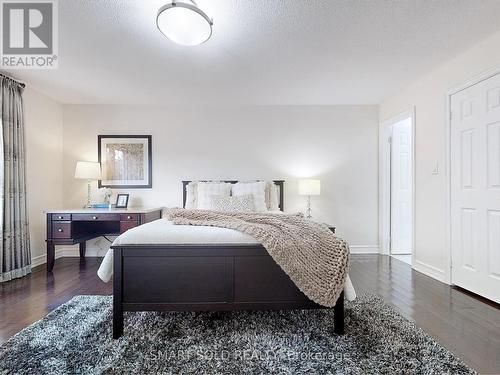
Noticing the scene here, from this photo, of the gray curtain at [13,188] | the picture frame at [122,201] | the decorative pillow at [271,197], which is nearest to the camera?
the gray curtain at [13,188]

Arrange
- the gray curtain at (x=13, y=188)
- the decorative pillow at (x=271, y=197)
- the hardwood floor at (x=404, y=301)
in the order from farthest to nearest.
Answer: the decorative pillow at (x=271, y=197) < the gray curtain at (x=13, y=188) < the hardwood floor at (x=404, y=301)

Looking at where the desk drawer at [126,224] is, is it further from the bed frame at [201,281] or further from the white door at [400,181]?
the white door at [400,181]

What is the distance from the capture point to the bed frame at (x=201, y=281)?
188cm

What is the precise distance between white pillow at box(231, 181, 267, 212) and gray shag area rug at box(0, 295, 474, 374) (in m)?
1.75

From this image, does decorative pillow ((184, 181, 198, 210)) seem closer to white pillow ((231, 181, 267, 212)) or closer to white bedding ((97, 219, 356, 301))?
white pillow ((231, 181, 267, 212))

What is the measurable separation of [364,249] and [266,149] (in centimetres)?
225

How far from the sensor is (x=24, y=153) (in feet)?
11.1

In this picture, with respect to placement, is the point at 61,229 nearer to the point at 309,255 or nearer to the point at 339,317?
Result: the point at 309,255

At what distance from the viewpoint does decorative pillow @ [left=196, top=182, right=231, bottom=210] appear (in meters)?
3.75

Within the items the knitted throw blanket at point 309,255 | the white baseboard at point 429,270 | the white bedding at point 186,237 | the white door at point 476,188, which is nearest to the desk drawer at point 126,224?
the white bedding at point 186,237

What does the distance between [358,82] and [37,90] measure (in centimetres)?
429

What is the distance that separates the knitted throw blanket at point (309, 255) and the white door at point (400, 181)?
9.51ft

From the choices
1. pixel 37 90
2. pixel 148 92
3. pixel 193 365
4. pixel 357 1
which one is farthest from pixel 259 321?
pixel 37 90

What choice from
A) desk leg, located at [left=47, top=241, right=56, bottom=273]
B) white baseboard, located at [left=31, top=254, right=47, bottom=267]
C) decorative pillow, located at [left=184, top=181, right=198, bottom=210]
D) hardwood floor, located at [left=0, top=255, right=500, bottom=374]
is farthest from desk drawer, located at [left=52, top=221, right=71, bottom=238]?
decorative pillow, located at [left=184, top=181, right=198, bottom=210]
